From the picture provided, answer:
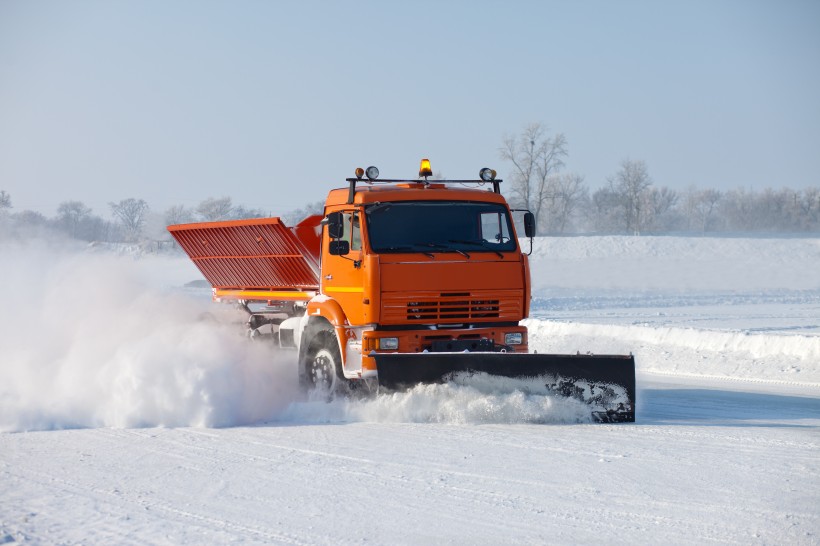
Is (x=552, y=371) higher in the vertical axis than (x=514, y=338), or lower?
lower

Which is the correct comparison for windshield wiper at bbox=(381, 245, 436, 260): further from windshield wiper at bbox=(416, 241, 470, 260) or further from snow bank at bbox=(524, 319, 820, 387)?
snow bank at bbox=(524, 319, 820, 387)

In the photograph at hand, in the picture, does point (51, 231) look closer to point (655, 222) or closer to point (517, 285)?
point (517, 285)

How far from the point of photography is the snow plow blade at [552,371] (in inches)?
372

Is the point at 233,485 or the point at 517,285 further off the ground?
the point at 517,285

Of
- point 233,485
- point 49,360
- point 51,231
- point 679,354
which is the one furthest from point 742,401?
point 51,231

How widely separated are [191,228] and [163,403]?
4.51m

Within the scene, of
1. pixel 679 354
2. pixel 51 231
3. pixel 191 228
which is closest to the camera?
pixel 191 228

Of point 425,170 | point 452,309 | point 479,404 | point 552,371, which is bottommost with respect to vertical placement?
point 479,404

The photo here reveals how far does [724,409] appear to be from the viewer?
36.3 ft

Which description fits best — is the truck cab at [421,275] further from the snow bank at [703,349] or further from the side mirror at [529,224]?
the snow bank at [703,349]

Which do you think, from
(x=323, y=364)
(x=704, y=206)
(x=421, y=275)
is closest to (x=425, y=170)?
(x=421, y=275)

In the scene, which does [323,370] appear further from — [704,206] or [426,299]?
[704,206]

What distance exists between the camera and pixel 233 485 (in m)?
7.04

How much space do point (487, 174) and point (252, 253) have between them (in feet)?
11.4
